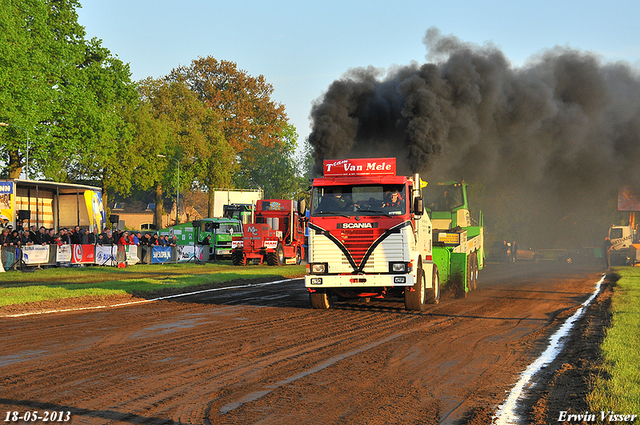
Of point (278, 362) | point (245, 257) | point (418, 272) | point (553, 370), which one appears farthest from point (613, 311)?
point (245, 257)

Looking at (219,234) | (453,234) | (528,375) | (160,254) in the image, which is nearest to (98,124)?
(219,234)

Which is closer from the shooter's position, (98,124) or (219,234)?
(219,234)

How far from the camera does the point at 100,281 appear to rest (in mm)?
23906

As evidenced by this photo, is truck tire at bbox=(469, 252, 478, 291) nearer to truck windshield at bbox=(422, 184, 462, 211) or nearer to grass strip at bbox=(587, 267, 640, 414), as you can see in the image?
truck windshield at bbox=(422, 184, 462, 211)

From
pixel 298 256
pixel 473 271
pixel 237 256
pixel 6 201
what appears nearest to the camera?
pixel 473 271

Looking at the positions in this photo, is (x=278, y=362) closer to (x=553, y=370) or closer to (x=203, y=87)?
(x=553, y=370)

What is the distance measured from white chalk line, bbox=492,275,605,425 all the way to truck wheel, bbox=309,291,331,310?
5.45 m

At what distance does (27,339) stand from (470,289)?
14.5 meters

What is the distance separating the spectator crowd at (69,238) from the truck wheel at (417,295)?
59.1 ft

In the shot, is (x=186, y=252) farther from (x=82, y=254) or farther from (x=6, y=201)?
(x=6, y=201)

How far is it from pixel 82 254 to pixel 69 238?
94 cm

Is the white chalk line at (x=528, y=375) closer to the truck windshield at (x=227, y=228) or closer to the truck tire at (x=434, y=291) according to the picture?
the truck tire at (x=434, y=291)

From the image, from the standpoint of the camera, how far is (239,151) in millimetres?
72000

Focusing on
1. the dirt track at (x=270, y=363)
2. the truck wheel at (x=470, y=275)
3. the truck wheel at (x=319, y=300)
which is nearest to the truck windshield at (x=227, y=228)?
the truck wheel at (x=470, y=275)
